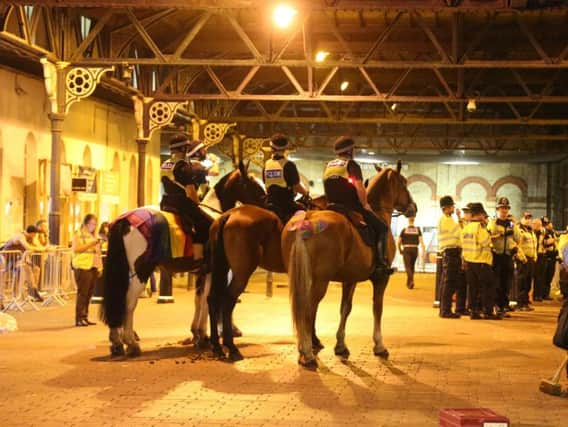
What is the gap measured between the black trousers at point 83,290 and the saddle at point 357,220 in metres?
5.14

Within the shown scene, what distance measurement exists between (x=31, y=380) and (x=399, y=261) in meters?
30.1

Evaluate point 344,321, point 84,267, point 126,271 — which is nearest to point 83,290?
point 84,267

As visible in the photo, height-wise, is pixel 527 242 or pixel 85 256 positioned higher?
pixel 527 242

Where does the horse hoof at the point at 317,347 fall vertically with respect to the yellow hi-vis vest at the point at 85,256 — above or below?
below

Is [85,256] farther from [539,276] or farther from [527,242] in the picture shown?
[539,276]

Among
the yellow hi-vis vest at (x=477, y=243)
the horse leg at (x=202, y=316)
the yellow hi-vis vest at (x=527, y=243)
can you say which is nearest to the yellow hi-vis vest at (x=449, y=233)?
the yellow hi-vis vest at (x=477, y=243)

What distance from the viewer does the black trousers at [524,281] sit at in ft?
63.3

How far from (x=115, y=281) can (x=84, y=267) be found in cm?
406

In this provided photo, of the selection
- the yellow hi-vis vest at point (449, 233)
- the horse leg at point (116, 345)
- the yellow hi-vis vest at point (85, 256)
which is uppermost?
the yellow hi-vis vest at point (449, 233)

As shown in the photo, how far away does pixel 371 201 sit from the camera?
11508 mm

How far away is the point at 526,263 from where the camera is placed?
2011 cm

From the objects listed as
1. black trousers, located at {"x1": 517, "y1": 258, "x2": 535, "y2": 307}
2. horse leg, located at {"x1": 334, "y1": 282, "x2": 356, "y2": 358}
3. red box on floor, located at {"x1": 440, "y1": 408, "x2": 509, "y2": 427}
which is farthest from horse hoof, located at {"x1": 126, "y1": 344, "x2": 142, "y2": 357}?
black trousers, located at {"x1": 517, "y1": 258, "x2": 535, "y2": 307}

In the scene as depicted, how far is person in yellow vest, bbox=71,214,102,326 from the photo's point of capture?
47.3 ft

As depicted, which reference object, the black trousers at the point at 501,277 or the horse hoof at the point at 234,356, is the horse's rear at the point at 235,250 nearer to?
the horse hoof at the point at 234,356
